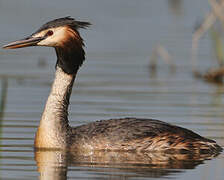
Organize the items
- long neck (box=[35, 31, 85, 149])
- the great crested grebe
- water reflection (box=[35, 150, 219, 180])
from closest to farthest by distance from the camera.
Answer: water reflection (box=[35, 150, 219, 180]), the great crested grebe, long neck (box=[35, 31, 85, 149])

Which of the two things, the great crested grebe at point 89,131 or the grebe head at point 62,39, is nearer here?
the great crested grebe at point 89,131

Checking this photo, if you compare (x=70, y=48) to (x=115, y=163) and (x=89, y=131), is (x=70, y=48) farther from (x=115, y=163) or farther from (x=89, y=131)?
(x=115, y=163)

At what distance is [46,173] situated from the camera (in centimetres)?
1246

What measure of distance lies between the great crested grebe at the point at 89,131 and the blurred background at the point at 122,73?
0.45 meters

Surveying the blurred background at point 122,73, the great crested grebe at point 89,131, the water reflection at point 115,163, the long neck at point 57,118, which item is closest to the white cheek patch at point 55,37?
the great crested grebe at point 89,131

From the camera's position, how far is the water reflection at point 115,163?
12.5 m

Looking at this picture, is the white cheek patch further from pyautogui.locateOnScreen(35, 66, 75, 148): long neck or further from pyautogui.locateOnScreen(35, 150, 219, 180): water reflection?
pyautogui.locateOnScreen(35, 150, 219, 180): water reflection

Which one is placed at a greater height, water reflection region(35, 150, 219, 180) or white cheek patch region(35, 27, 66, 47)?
white cheek patch region(35, 27, 66, 47)

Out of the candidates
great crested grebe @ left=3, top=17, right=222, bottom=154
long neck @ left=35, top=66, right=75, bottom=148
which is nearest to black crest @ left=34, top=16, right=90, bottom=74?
great crested grebe @ left=3, top=17, right=222, bottom=154

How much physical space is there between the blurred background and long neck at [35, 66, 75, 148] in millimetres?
294

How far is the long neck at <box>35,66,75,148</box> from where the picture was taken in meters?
14.2

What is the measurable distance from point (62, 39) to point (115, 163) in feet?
7.45

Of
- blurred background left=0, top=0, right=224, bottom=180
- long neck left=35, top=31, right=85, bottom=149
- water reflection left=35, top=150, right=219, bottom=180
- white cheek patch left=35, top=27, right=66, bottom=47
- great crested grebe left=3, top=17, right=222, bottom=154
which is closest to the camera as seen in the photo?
water reflection left=35, top=150, right=219, bottom=180

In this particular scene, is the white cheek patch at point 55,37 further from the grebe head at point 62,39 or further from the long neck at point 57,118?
the long neck at point 57,118
